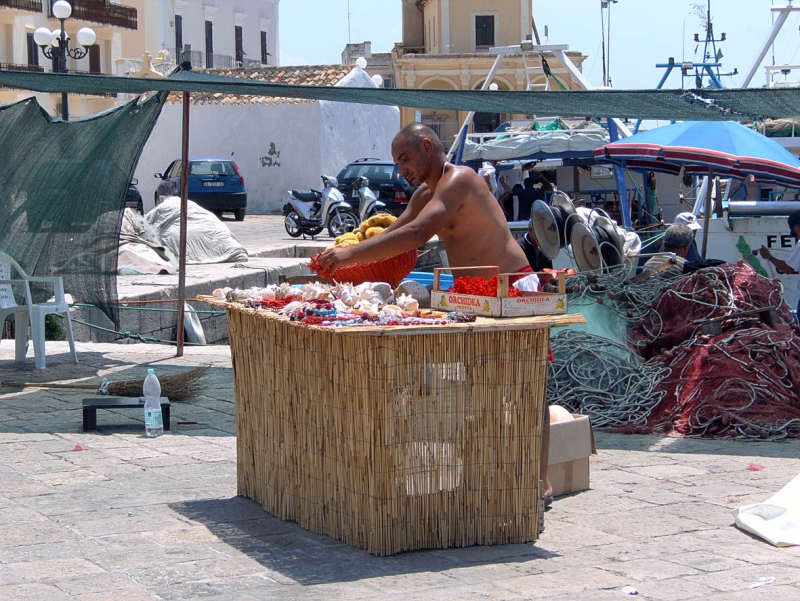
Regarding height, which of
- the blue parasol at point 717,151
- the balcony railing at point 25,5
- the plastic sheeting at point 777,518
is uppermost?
the balcony railing at point 25,5

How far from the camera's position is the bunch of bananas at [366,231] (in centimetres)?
531

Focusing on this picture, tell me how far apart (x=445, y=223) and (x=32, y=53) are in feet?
132

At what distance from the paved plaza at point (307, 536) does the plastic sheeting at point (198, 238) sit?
29.7 feet

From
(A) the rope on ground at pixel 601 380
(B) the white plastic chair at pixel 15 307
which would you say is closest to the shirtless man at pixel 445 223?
(A) the rope on ground at pixel 601 380

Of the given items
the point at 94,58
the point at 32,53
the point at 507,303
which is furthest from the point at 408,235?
the point at 94,58

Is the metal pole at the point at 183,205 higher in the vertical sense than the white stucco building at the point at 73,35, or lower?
lower

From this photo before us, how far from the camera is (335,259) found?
460 cm

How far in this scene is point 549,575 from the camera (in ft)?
12.7

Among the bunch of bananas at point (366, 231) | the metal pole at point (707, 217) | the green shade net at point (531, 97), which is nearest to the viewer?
the bunch of bananas at point (366, 231)

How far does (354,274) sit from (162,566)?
159cm

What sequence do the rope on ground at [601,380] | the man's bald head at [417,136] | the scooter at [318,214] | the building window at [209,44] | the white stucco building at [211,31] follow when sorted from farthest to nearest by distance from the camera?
1. the building window at [209,44]
2. the white stucco building at [211,31]
3. the scooter at [318,214]
4. the rope on ground at [601,380]
5. the man's bald head at [417,136]

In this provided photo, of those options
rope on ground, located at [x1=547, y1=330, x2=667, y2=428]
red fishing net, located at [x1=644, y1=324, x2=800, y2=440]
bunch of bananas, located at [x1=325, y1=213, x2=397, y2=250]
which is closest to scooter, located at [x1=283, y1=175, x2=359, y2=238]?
rope on ground, located at [x1=547, y1=330, x2=667, y2=428]

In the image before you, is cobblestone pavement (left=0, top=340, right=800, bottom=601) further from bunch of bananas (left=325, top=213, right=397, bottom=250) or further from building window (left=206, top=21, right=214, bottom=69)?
building window (left=206, top=21, right=214, bottom=69)

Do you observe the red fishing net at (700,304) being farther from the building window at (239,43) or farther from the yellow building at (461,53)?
the building window at (239,43)
